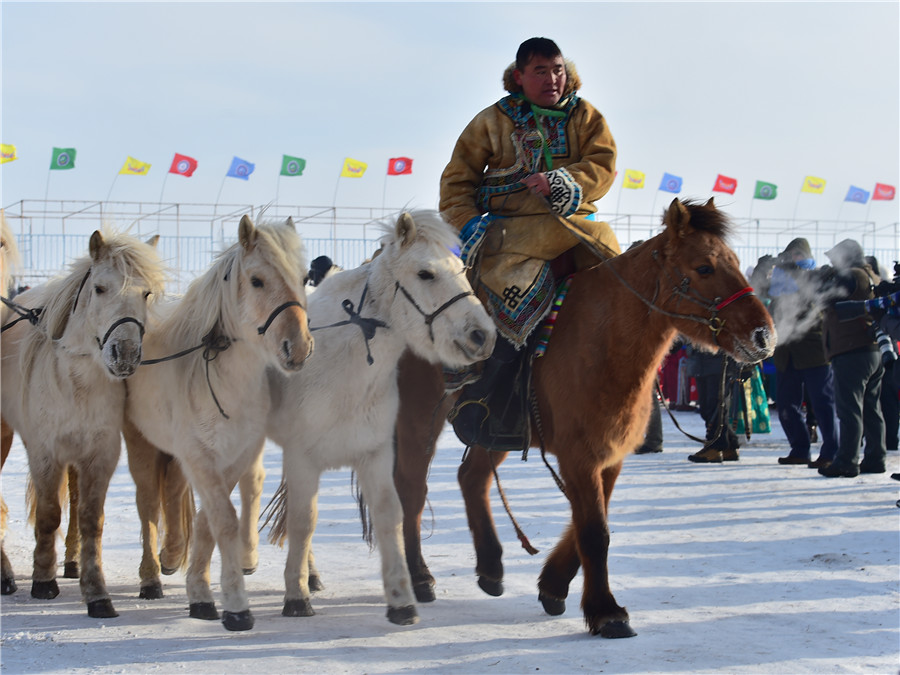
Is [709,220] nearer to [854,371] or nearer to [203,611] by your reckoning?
[203,611]

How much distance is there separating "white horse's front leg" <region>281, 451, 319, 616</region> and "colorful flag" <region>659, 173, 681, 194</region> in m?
22.8

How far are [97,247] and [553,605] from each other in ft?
10.3

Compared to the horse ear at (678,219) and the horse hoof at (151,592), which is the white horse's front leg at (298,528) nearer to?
the horse hoof at (151,592)

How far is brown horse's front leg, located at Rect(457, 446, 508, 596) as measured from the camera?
532 cm

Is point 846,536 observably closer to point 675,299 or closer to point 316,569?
point 675,299

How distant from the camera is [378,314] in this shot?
4.87 meters

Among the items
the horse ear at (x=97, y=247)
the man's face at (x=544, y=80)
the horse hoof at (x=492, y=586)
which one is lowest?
the horse hoof at (x=492, y=586)

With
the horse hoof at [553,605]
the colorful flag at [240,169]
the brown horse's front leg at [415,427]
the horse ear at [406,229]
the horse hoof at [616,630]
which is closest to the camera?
the horse hoof at [616,630]

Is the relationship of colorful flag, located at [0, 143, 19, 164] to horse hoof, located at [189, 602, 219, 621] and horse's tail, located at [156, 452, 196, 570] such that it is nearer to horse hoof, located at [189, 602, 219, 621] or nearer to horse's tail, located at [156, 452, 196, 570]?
horse's tail, located at [156, 452, 196, 570]

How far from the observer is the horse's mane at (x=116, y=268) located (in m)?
4.86

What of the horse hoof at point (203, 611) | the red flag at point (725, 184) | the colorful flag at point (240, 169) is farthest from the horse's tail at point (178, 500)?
the red flag at point (725, 184)

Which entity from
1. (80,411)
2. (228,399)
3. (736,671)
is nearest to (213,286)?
(228,399)

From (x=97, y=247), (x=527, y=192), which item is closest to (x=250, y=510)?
(x=97, y=247)

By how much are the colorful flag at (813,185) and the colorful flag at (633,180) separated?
5125mm
